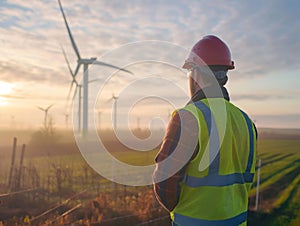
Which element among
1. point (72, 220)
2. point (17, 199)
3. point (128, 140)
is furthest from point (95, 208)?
point (128, 140)

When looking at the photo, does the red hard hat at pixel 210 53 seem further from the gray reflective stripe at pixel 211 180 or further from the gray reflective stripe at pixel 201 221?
→ the gray reflective stripe at pixel 201 221

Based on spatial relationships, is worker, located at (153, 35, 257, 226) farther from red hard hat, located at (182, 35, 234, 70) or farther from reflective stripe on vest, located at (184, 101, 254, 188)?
red hard hat, located at (182, 35, 234, 70)

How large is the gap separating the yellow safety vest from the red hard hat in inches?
11.6

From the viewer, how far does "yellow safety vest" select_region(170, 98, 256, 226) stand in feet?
6.82

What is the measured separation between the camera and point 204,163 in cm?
209

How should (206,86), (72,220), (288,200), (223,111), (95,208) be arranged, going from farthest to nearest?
(288,200) < (95,208) < (72,220) < (206,86) < (223,111)

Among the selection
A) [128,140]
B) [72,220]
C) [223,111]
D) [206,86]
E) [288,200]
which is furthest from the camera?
[288,200]

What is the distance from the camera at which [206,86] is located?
2320mm

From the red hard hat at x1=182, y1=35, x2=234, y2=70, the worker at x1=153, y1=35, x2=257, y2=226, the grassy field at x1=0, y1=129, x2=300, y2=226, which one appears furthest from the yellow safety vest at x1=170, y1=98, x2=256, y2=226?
the grassy field at x1=0, y1=129, x2=300, y2=226

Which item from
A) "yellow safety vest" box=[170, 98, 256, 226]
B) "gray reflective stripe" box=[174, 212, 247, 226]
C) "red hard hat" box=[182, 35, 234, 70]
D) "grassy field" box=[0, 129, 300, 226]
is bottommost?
"grassy field" box=[0, 129, 300, 226]

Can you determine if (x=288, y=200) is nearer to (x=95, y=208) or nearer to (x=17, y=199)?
(x=95, y=208)

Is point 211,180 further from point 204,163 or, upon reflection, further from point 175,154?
point 175,154

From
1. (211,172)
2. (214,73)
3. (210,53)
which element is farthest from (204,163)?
(210,53)

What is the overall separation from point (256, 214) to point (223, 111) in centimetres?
678
